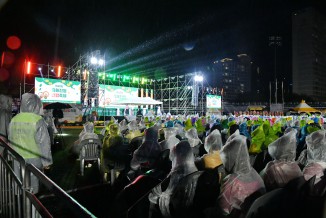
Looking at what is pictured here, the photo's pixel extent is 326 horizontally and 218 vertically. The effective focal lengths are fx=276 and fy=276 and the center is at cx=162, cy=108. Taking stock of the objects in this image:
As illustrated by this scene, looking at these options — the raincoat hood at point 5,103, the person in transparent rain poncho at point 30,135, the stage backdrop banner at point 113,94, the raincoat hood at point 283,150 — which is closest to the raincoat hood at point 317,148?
the raincoat hood at point 283,150

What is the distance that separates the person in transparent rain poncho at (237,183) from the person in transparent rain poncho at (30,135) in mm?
2416

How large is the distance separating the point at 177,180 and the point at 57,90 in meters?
18.6

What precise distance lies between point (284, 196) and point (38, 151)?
3082 mm

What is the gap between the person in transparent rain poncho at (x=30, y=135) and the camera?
11.9 feet

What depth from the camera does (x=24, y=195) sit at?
7.22ft

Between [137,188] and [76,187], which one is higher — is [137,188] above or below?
above

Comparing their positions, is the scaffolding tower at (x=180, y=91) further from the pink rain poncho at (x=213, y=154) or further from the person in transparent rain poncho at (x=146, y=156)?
the pink rain poncho at (x=213, y=154)

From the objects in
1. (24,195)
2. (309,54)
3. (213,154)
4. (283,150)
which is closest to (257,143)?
(213,154)

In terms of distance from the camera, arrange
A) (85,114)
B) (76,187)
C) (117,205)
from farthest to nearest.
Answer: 1. (85,114)
2. (76,187)
3. (117,205)

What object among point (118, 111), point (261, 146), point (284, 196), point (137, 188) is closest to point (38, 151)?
point (137, 188)

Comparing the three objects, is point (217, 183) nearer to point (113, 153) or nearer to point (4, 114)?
point (113, 153)

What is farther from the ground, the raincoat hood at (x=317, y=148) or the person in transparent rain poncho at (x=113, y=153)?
the raincoat hood at (x=317, y=148)

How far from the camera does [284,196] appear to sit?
1759mm

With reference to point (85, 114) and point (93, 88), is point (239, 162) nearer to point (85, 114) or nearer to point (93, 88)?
point (93, 88)
